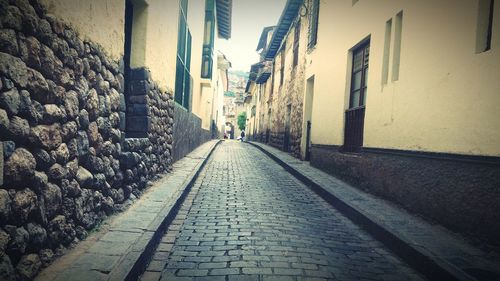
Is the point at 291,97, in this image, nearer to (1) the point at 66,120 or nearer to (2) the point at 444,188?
(2) the point at 444,188

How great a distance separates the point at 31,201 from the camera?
2307 mm

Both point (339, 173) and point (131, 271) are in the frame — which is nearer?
point (131, 271)

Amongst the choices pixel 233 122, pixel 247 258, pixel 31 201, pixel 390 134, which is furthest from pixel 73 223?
pixel 233 122

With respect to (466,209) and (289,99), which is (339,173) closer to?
(466,209)

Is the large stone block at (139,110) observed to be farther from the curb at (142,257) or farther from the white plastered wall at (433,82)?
the white plastered wall at (433,82)

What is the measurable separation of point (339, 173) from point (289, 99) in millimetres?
7625

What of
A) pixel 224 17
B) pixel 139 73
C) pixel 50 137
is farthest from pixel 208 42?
→ pixel 50 137

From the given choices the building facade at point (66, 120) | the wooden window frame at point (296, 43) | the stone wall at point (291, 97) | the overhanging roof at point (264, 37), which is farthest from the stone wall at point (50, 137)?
the overhanging roof at point (264, 37)

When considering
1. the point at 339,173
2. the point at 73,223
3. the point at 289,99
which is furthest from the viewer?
the point at 289,99

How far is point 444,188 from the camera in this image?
412 cm

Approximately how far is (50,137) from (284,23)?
48.6ft

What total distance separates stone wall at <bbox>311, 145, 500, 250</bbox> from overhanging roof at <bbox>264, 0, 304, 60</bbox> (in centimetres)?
941

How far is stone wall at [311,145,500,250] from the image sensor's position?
3.45 m

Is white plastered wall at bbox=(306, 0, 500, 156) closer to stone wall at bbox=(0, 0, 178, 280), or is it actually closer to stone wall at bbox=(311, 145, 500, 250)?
stone wall at bbox=(311, 145, 500, 250)
